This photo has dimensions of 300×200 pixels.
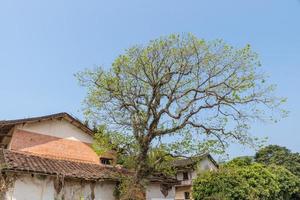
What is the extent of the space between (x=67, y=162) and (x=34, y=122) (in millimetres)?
3182

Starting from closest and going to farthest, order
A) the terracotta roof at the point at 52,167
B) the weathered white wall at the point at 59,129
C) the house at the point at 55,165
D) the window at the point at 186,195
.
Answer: the terracotta roof at the point at 52,167, the house at the point at 55,165, the weathered white wall at the point at 59,129, the window at the point at 186,195

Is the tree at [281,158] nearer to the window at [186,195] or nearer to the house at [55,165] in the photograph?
the window at [186,195]

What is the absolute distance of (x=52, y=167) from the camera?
55.8 ft

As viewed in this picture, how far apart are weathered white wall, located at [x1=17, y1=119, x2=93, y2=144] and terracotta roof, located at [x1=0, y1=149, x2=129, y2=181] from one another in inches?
70.1

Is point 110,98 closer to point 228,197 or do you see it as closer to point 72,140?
point 72,140

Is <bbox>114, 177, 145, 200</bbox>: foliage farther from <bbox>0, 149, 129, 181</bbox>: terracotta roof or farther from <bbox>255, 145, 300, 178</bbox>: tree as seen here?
<bbox>255, 145, 300, 178</bbox>: tree

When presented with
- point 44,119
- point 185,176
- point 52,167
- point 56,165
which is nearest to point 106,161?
point 56,165

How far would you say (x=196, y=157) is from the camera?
1808 centimetres

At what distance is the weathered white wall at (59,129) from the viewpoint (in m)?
19.0

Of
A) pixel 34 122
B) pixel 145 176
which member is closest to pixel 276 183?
pixel 145 176

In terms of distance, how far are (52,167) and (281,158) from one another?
141 ft

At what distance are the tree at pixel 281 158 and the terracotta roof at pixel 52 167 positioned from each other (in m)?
33.1

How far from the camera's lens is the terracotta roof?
1541 cm

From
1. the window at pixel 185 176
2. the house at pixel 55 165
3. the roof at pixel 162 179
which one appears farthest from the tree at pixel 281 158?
the house at pixel 55 165
